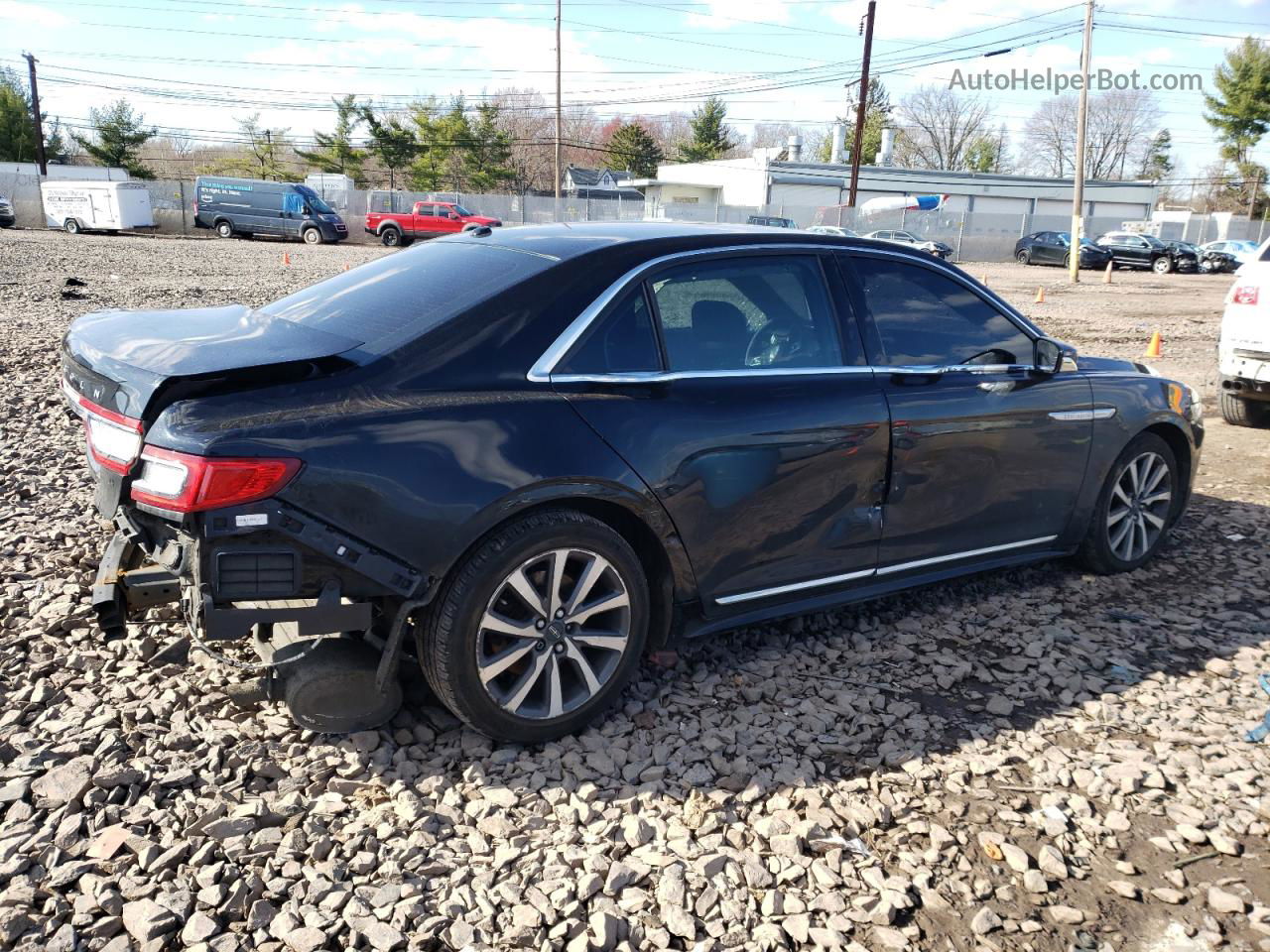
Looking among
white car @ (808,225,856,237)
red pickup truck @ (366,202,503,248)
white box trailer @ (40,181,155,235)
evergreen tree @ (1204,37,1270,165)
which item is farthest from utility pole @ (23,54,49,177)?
evergreen tree @ (1204,37,1270,165)

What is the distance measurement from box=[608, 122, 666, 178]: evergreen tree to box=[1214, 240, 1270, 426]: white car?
7352 cm

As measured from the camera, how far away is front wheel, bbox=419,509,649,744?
305 centimetres

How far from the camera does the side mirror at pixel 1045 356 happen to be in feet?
14.6

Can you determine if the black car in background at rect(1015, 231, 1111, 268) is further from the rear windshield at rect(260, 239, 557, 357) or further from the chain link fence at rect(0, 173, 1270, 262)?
the rear windshield at rect(260, 239, 557, 357)

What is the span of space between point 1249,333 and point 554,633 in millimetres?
7401

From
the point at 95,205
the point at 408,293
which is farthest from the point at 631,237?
the point at 95,205

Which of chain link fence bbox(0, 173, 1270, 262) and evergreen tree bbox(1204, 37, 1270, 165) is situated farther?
evergreen tree bbox(1204, 37, 1270, 165)

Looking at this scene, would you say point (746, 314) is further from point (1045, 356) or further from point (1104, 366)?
point (1104, 366)

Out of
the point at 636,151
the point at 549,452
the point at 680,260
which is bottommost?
the point at 549,452

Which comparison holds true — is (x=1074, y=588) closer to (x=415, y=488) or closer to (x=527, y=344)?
(x=527, y=344)

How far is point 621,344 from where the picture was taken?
3.40m

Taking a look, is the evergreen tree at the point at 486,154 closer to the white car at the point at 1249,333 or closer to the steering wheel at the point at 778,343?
the white car at the point at 1249,333

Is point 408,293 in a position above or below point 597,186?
below

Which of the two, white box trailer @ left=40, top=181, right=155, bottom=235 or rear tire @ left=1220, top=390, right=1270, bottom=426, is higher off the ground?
white box trailer @ left=40, top=181, right=155, bottom=235
